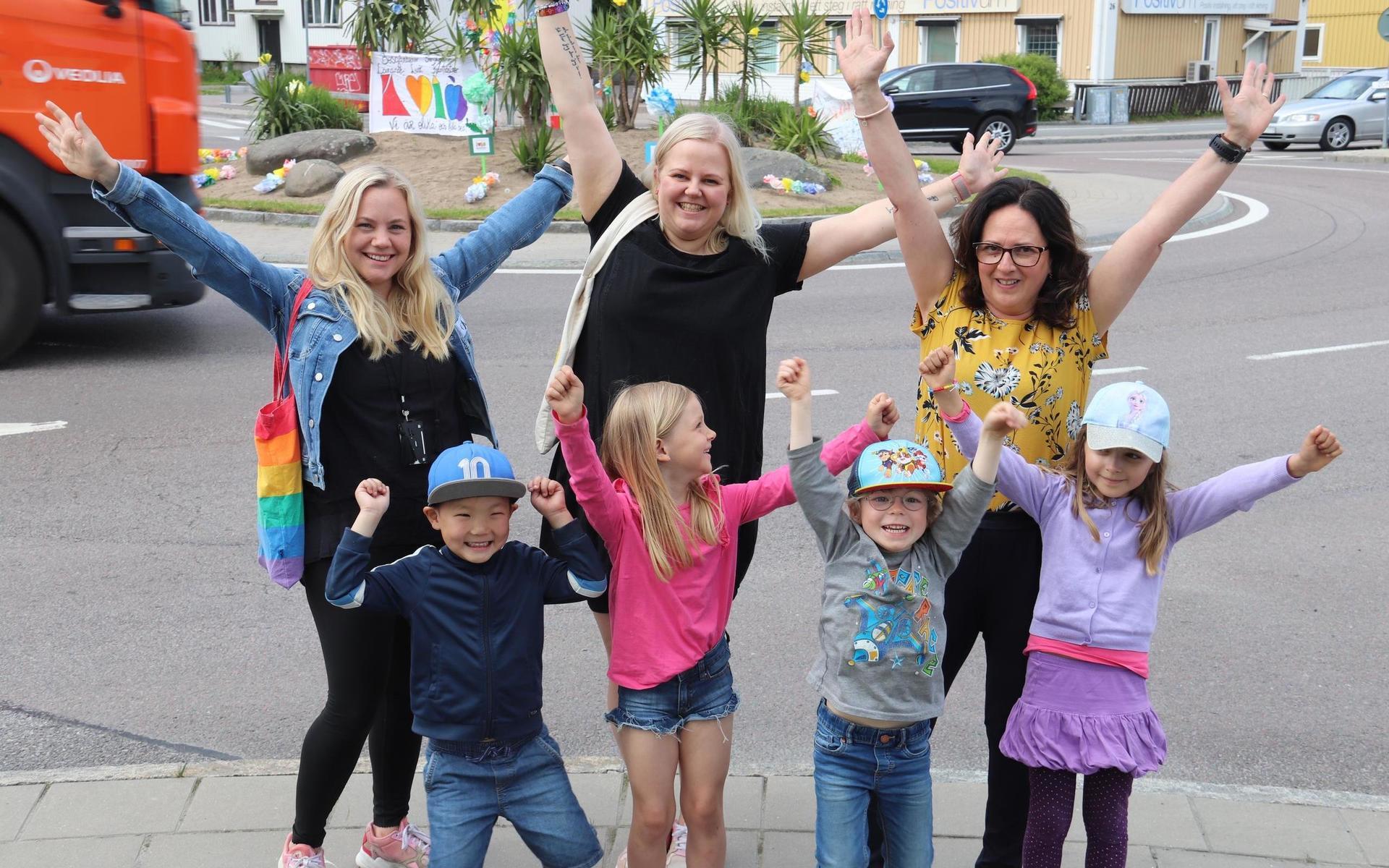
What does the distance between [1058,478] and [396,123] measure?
16.2 m

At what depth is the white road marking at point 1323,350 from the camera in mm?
9484

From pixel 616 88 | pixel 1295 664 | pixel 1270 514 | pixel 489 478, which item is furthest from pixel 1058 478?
pixel 616 88

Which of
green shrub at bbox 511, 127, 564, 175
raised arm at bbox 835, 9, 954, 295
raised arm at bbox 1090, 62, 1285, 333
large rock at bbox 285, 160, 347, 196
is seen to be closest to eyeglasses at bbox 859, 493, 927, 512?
raised arm at bbox 835, 9, 954, 295

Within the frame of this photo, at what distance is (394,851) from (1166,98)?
39.4m

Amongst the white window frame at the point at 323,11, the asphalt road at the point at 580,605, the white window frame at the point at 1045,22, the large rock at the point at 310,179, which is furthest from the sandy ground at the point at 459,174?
the white window frame at the point at 323,11

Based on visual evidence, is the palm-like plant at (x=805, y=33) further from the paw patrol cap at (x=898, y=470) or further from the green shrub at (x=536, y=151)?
the paw patrol cap at (x=898, y=470)

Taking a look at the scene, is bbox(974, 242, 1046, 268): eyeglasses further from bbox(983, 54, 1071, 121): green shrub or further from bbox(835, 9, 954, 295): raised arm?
bbox(983, 54, 1071, 121): green shrub

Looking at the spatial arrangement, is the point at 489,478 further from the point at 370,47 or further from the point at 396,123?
the point at 370,47

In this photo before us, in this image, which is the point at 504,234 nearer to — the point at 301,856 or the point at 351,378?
the point at 351,378

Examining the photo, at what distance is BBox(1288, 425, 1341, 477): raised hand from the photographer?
2.91 metres

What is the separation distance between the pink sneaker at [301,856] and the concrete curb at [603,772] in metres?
0.46

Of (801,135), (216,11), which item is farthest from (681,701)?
(216,11)

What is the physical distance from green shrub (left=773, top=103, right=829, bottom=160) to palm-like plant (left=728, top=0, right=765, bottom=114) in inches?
34.8

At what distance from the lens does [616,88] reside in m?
19.9
